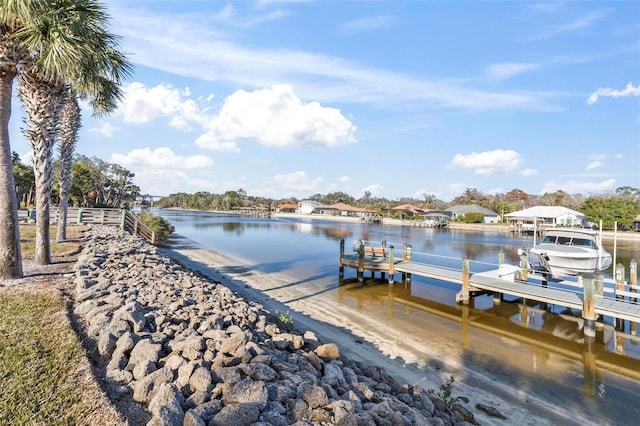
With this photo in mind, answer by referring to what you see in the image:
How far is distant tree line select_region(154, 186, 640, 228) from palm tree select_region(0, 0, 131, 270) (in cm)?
3131

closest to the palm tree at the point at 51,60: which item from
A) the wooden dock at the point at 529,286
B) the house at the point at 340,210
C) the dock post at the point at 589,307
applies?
the wooden dock at the point at 529,286

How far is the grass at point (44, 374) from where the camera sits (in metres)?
2.95

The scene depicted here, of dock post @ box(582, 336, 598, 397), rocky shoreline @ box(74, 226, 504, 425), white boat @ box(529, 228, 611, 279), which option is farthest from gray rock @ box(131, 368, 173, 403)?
white boat @ box(529, 228, 611, 279)

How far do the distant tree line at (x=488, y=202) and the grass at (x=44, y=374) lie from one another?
103ft

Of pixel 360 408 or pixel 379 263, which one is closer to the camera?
pixel 360 408

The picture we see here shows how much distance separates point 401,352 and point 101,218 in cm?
2169

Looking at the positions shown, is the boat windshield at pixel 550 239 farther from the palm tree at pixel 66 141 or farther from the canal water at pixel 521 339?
the palm tree at pixel 66 141

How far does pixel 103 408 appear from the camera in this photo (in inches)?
119

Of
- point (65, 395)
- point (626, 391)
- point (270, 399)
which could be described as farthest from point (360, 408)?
point (626, 391)

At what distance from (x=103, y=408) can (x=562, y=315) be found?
45.5 feet

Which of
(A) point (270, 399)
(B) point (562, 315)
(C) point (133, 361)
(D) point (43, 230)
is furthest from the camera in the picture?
(B) point (562, 315)

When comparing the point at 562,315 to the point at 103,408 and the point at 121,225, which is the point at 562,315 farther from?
the point at 121,225

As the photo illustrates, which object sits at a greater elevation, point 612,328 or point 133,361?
point 133,361

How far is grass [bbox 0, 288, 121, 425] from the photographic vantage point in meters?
2.95
